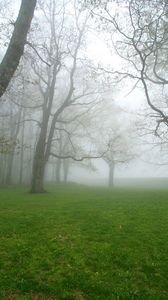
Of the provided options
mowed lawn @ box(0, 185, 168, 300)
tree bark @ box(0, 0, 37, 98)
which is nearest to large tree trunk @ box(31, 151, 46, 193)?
mowed lawn @ box(0, 185, 168, 300)

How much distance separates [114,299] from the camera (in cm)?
712

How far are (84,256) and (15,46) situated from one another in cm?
626

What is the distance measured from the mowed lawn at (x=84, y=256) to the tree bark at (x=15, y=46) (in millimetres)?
4835

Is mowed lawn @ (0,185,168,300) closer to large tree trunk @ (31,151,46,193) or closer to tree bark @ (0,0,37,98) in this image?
tree bark @ (0,0,37,98)

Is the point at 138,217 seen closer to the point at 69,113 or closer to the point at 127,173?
the point at 69,113

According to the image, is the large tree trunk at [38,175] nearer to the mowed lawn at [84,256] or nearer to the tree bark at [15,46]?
the mowed lawn at [84,256]

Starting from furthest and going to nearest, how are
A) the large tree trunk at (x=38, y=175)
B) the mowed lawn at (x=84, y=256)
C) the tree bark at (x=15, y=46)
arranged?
the large tree trunk at (x=38, y=175) < the tree bark at (x=15, y=46) < the mowed lawn at (x=84, y=256)

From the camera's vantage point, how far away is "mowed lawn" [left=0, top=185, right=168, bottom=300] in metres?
7.59

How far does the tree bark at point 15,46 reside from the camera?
28.7ft

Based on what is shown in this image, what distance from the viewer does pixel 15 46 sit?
8.86 metres

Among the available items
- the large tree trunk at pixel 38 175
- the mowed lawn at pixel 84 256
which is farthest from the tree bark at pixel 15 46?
the large tree trunk at pixel 38 175

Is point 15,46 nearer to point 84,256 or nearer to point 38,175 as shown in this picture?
point 84,256

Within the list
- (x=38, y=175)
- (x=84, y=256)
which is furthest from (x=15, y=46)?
(x=38, y=175)

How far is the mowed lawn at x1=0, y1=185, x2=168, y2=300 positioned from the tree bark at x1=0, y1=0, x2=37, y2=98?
4835 millimetres
